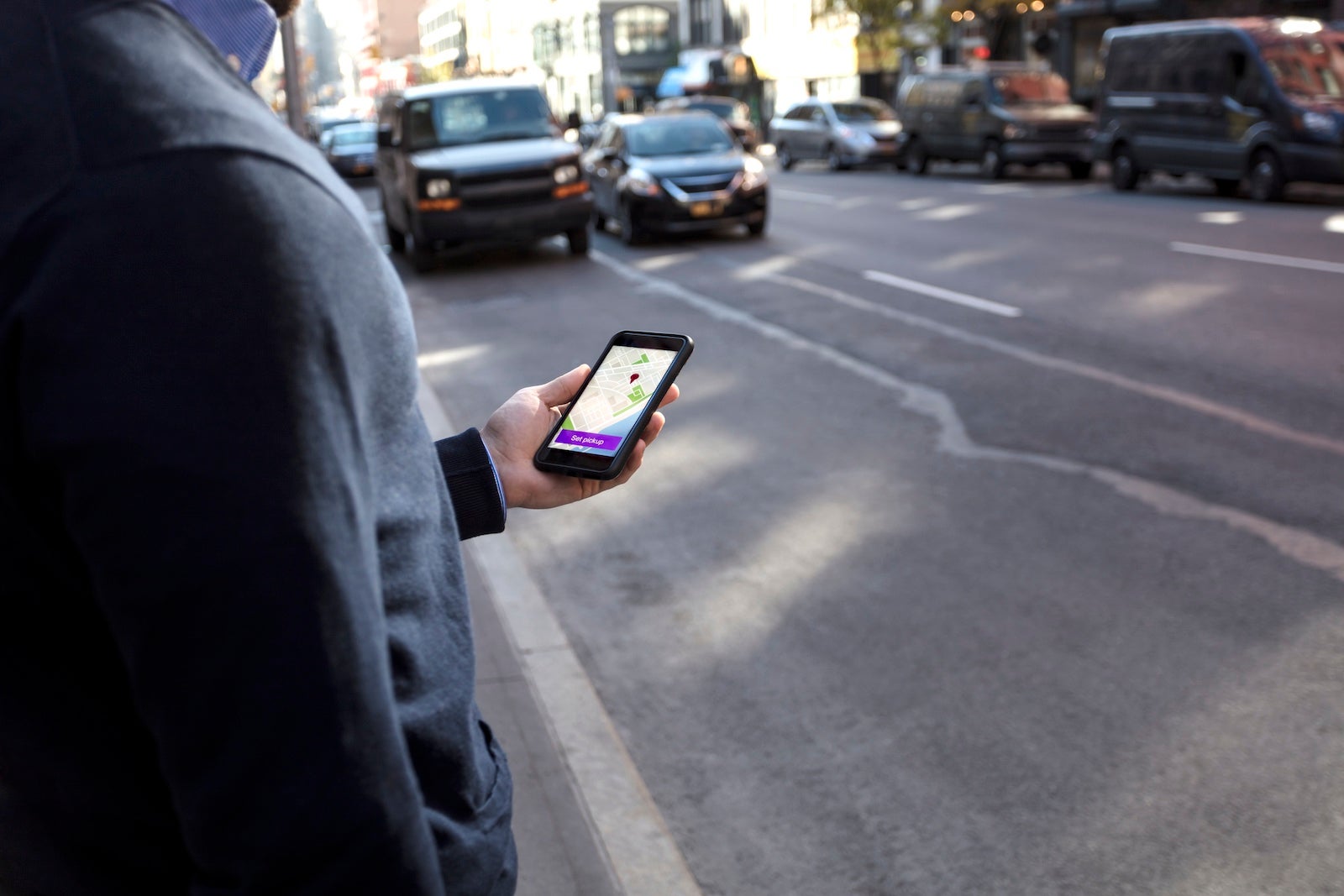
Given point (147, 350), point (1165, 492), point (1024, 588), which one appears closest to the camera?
point (147, 350)

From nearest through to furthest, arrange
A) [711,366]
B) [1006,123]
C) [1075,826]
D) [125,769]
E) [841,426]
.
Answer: [125,769] < [1075,826] < [841,426] < [711,366] < [1006,123]

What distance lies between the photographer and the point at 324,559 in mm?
897

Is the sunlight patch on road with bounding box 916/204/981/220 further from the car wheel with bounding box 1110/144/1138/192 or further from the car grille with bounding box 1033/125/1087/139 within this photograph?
the car grille with bounding box 1033/125/1087/139

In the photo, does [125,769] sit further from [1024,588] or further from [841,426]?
[841,426]

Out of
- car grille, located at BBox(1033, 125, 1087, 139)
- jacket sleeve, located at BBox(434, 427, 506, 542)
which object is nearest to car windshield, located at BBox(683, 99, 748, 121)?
car grille, located at BBox(1033, 125, 1087, 139)

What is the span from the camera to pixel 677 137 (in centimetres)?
1702

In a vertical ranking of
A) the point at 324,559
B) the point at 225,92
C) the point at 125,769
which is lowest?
the point at 125,769

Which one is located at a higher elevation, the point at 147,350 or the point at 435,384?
the point at 147,350

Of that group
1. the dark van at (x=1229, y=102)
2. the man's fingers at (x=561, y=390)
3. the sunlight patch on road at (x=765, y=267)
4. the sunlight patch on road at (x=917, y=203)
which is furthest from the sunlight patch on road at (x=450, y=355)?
the dark van at (x=1229, y=102)

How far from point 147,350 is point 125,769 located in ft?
1.12

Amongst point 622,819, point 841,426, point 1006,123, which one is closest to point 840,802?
point 622,819

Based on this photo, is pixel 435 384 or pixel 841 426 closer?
pixel 841 426

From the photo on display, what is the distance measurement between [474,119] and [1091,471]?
35.7ft

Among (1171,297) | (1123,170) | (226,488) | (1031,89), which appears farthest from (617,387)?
(1031,89)
